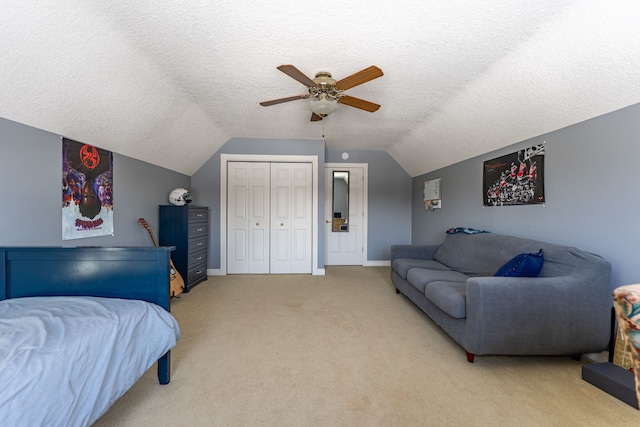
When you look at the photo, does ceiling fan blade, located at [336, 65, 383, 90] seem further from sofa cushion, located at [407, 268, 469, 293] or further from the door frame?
the door frame

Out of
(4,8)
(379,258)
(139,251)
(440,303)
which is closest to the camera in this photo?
(4,8)

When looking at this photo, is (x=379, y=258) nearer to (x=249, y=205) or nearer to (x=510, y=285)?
(x=249, y=205)

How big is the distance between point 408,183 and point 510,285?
3921mm

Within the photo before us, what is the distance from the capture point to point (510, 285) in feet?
6.36

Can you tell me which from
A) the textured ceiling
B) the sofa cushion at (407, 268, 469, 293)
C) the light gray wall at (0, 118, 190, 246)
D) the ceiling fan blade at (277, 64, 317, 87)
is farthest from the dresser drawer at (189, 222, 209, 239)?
the sofa cushion at (407, 268, 469, 293)

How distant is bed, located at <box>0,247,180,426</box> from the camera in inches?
38.9

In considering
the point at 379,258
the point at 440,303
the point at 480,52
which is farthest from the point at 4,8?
the point at 379,258

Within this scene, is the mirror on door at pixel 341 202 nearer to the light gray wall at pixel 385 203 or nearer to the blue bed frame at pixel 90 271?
the light gray wall at pixel 385 203

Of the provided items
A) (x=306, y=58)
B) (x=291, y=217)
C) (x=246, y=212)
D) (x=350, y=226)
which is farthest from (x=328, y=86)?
(x=350, y=226)

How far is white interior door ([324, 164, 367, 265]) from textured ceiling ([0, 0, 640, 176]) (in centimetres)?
242

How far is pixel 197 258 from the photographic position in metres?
4.14

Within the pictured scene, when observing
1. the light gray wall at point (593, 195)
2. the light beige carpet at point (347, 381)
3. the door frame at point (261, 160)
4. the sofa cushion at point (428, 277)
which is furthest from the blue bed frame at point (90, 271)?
the light gray wall at point (593, 195)

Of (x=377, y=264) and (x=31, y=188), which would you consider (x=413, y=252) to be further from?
(x=31, y=188)

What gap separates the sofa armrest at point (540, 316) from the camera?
191 cm
